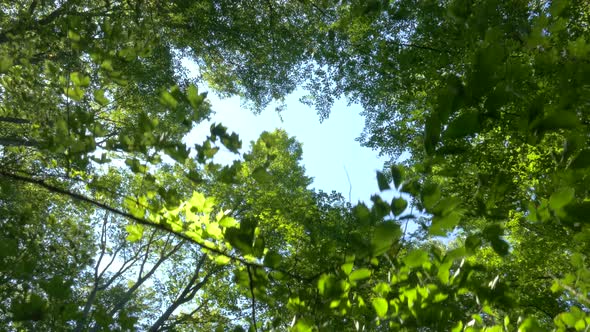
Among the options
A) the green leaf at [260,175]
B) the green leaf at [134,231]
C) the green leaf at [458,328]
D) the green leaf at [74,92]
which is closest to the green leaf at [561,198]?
the green leaf at [458,328]

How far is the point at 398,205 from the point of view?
0.96 meters

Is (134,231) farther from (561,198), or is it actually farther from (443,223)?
(561,198)

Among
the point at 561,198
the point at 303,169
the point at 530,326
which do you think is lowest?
the point at 530,326

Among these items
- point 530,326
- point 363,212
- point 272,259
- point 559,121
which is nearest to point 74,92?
point 272,259

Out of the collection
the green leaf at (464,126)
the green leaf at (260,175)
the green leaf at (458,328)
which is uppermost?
the green leaf at (260,175)

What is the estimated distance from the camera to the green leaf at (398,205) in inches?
37.6

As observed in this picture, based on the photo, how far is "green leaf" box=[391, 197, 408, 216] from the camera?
0.96m

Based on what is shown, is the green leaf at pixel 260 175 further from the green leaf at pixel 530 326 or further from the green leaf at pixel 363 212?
the green leaf at pixel 530 326

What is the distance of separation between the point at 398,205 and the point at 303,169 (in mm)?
11846

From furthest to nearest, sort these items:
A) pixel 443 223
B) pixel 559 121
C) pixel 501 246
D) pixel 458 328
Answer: pixel 458 328 → pixel 501 246 → pixel 443 223 → pixel 559 121

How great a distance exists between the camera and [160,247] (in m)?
12.4

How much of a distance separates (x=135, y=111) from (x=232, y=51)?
8.80 feet

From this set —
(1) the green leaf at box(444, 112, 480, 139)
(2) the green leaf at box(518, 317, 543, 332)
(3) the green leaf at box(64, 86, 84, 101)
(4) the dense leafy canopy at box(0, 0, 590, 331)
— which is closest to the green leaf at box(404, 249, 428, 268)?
(4) the dense leafy canopy at box(0, 0, 590, 331)

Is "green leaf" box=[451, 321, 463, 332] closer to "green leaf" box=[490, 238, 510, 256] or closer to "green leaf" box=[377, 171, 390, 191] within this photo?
"green leaf" box=[490, 238, 510, 256]
